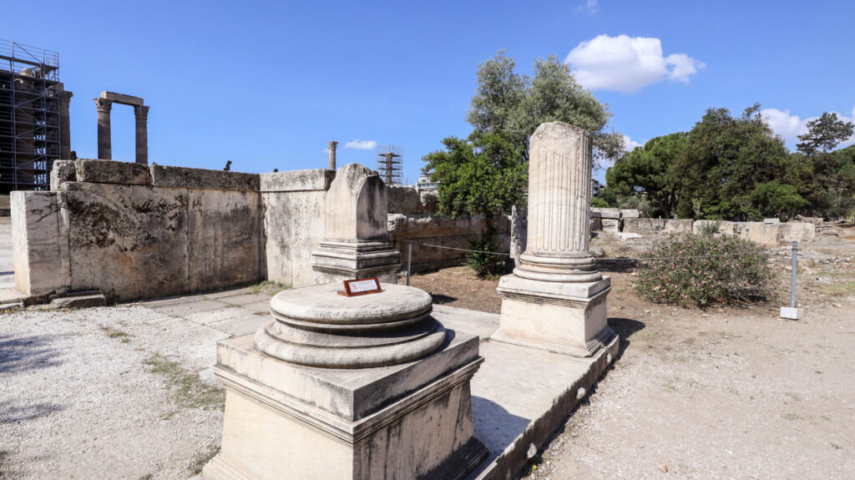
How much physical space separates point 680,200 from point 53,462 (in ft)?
99.8

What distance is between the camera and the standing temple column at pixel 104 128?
22.4 meters

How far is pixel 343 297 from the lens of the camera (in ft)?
6.84

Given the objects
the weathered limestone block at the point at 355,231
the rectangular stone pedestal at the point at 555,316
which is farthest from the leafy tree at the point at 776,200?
the weathered limestone block at the point at 355,231

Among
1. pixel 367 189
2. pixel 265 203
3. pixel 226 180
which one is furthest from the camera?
pixel 265 203

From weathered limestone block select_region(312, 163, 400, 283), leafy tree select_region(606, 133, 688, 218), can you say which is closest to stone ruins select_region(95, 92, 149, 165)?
weathered limestone block select_region(312, 163, 400, 283)

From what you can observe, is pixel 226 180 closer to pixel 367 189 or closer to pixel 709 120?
pixel 367 189

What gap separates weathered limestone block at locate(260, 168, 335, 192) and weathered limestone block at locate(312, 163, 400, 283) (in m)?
1.43

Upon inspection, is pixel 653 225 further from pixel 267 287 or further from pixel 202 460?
pixel 202 460

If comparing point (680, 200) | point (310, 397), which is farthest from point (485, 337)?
point (680, 200)

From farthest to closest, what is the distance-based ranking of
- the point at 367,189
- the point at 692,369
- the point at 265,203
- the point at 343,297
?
the point at 265,203
the point at 367,189
the point at 692,369
the point at 343,297

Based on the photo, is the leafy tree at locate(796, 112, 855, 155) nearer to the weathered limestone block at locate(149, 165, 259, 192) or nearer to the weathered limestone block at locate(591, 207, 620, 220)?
the weathered limestone block at locate(591, 207, 620, 220)

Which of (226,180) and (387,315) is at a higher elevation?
(226,180)

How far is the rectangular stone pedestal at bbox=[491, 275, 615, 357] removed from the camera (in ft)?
12.6

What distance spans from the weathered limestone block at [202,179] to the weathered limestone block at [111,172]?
5.8 inches
